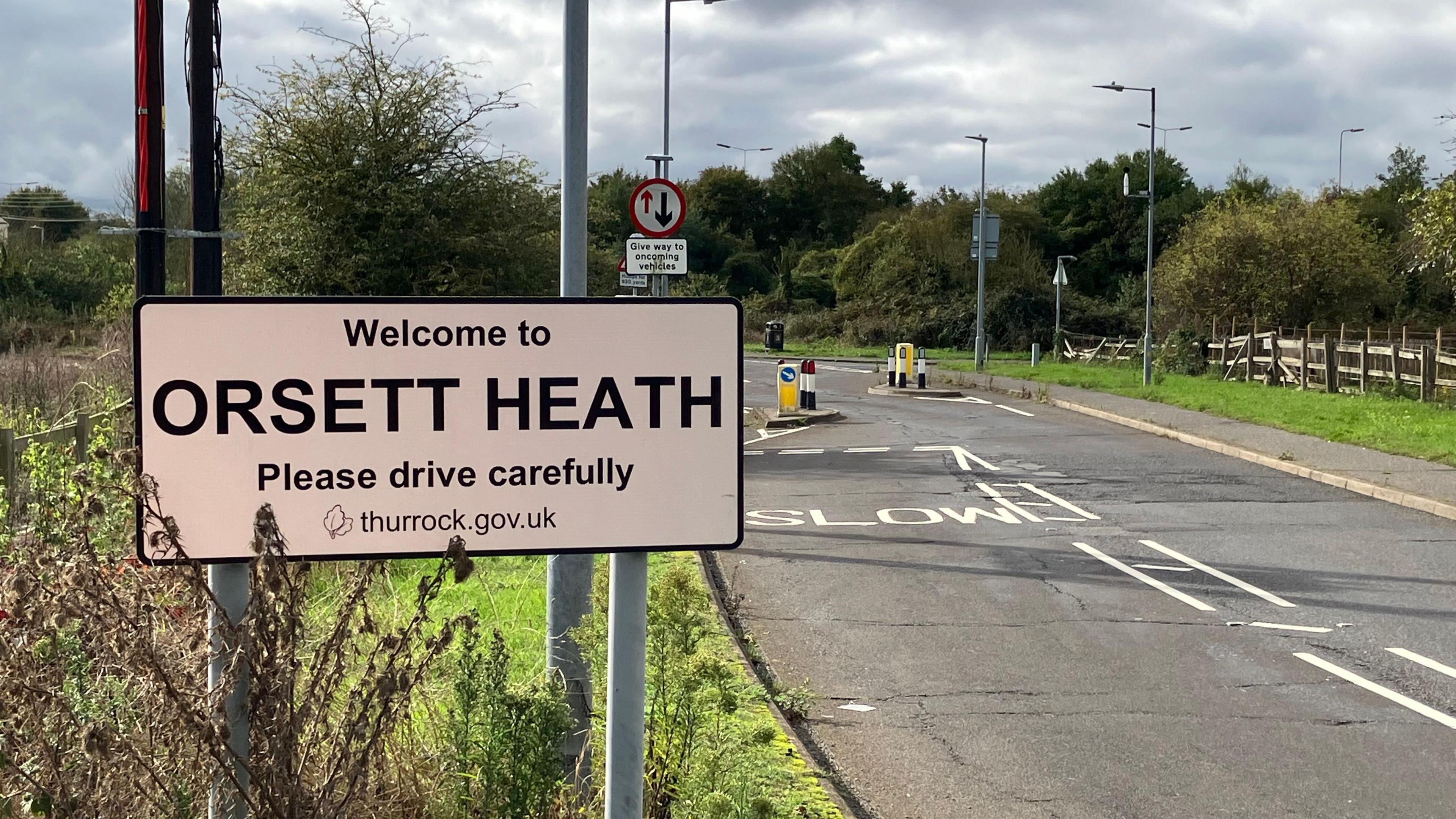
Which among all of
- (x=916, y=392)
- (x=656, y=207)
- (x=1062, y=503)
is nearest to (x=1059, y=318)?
(x=916, y=392)

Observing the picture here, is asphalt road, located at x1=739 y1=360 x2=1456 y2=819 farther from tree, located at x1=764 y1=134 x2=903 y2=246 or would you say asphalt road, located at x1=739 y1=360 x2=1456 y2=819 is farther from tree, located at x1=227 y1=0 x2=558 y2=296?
tree, located at x1=764 y1=134 x2=903 y2=246

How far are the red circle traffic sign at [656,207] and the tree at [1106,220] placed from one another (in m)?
47.8

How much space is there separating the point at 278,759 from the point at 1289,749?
4.86 meters

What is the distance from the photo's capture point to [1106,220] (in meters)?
64.8

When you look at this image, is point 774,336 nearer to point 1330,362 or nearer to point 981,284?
point 981,284

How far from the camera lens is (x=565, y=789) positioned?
12.3ft

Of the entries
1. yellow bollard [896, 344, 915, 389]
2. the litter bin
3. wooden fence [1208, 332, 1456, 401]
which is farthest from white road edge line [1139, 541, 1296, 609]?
the litter bin

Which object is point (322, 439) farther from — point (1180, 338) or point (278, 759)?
point (1180, 338)

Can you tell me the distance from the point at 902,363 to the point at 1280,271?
14396 millimetres

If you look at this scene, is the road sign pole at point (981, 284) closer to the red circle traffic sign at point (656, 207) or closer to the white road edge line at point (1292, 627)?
the red circle traffic sign at point (656, 207)

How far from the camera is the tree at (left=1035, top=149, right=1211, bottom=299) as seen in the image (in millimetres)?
63250

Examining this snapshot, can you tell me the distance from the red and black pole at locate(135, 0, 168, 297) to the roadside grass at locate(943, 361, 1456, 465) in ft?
52.2

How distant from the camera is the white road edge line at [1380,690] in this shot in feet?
21.0

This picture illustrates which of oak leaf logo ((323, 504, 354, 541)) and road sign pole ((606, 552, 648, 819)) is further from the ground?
oak leaf logo ((323, 504, 354, 541))
